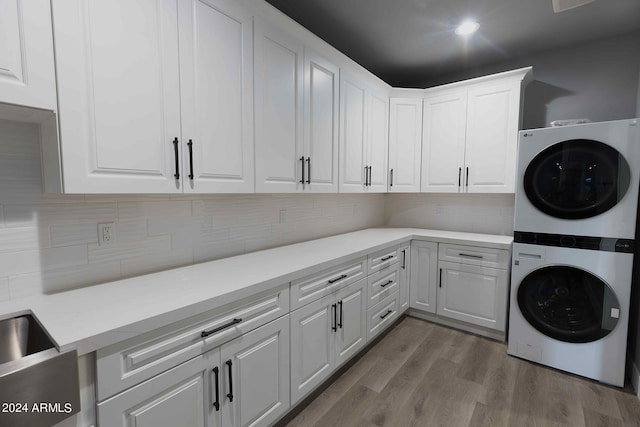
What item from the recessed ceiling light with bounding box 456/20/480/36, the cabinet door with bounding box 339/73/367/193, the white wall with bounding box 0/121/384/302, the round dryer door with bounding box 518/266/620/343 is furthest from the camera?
the cabinet door with bounding box 339/73/367/193

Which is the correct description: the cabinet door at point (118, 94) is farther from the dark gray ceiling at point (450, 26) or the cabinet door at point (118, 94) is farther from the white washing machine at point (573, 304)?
the white washing machine at point (573, 304)

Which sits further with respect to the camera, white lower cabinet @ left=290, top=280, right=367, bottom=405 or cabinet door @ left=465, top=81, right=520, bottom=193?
cabinet door @ left=465, top=81, right=520, bottom=193

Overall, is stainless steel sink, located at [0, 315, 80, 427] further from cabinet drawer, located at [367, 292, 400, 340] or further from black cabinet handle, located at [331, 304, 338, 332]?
cabinet drawer, located at [367, 292, 400, 340]

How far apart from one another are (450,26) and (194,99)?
208cm

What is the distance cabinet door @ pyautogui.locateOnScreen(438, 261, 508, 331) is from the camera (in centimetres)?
250

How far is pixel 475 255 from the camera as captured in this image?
258cm

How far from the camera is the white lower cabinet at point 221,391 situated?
984 millimetres

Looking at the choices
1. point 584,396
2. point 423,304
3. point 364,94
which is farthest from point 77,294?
point 584,396

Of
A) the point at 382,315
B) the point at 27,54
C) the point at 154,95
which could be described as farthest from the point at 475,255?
the point at 27,54

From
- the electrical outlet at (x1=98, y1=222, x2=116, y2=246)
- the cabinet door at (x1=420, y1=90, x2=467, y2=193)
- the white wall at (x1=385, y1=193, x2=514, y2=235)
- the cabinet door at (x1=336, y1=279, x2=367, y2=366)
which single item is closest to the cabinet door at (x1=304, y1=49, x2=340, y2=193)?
the cabinet door at (x1=336, y1=279, x2=367, y2=366)

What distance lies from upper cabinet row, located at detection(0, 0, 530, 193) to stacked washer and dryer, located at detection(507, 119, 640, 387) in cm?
51

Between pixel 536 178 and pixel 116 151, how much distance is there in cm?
262

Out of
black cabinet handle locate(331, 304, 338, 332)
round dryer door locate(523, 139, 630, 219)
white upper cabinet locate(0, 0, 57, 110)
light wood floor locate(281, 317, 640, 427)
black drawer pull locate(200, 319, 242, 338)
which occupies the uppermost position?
white upper cabinet locate(0, 0, 57, 110)

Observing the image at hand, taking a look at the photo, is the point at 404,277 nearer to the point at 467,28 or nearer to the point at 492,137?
the point at 492,137
